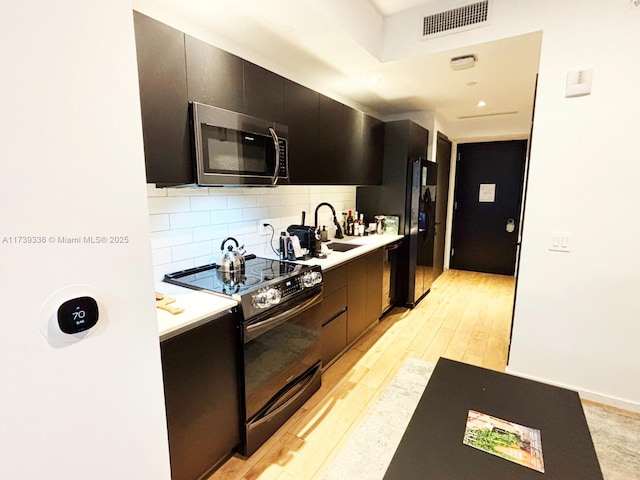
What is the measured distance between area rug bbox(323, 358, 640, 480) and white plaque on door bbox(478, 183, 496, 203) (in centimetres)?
373

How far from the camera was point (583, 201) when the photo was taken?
6.97 ft

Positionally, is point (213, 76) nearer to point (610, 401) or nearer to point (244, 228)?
point (244, 228)

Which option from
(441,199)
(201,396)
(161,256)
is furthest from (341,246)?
(441,199)

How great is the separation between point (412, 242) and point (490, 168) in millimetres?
2590

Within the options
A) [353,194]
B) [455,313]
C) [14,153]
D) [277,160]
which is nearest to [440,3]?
[277,160]

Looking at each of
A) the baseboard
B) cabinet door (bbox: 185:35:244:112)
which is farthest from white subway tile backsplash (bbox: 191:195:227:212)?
the baseboard

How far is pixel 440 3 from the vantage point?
2400mm

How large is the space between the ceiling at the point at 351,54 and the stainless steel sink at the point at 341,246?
1547 millimetres

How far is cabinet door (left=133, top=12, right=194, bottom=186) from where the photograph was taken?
4.68 feet

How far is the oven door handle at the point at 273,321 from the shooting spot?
1.65m

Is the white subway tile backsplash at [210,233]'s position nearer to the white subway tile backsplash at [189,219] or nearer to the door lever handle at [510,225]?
the white subway tile backsplash at [189,219]

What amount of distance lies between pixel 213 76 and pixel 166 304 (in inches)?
47.3

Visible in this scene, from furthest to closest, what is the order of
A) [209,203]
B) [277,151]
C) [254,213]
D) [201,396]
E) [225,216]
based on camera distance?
[254,213], [225,216], [209,203], [277,151], [201,396]

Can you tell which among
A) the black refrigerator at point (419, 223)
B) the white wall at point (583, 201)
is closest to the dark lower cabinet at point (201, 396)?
the white wall at point (583, 201)
